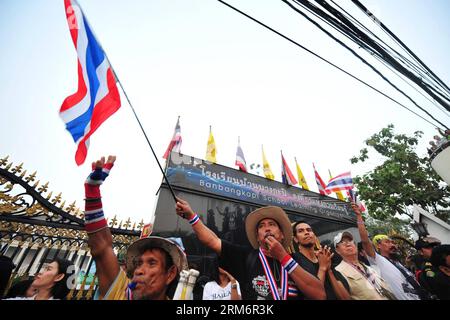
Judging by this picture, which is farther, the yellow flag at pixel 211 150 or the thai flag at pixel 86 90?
the yellow flag at pixel 211 150

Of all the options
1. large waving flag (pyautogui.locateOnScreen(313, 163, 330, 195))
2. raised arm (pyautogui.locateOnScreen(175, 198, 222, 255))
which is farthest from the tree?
raised arm (pyautogui.locateOnScreen(175, 198, 222, 255))

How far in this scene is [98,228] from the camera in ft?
6.96

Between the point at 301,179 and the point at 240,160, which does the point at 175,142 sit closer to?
the point at 240,160

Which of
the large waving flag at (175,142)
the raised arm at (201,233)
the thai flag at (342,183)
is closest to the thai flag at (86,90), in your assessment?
the raised arm at (201,233)

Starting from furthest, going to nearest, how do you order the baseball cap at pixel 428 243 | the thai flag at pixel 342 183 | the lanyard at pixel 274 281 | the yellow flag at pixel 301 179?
1. the yellow flag at pixel 301 179
2. the thai flag at pixel 342 183
3. the baseball cap at pixel 428 243
4. the lanyard at pixel 274 281

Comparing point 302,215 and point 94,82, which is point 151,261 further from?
point 302,215

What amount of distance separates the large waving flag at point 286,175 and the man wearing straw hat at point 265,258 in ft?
20.0

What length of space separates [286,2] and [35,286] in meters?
5.25

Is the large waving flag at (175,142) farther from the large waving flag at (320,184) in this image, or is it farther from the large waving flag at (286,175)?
the large waving flag at (320,184)

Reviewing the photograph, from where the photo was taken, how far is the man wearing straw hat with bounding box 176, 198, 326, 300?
8.46ft

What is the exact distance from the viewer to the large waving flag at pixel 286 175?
9.38 meters

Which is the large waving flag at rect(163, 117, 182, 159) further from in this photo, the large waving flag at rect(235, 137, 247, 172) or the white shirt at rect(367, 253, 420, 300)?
the white shirt at rect(367, 253, 420, 300)

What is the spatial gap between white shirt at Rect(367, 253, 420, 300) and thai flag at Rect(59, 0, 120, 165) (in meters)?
5.57
